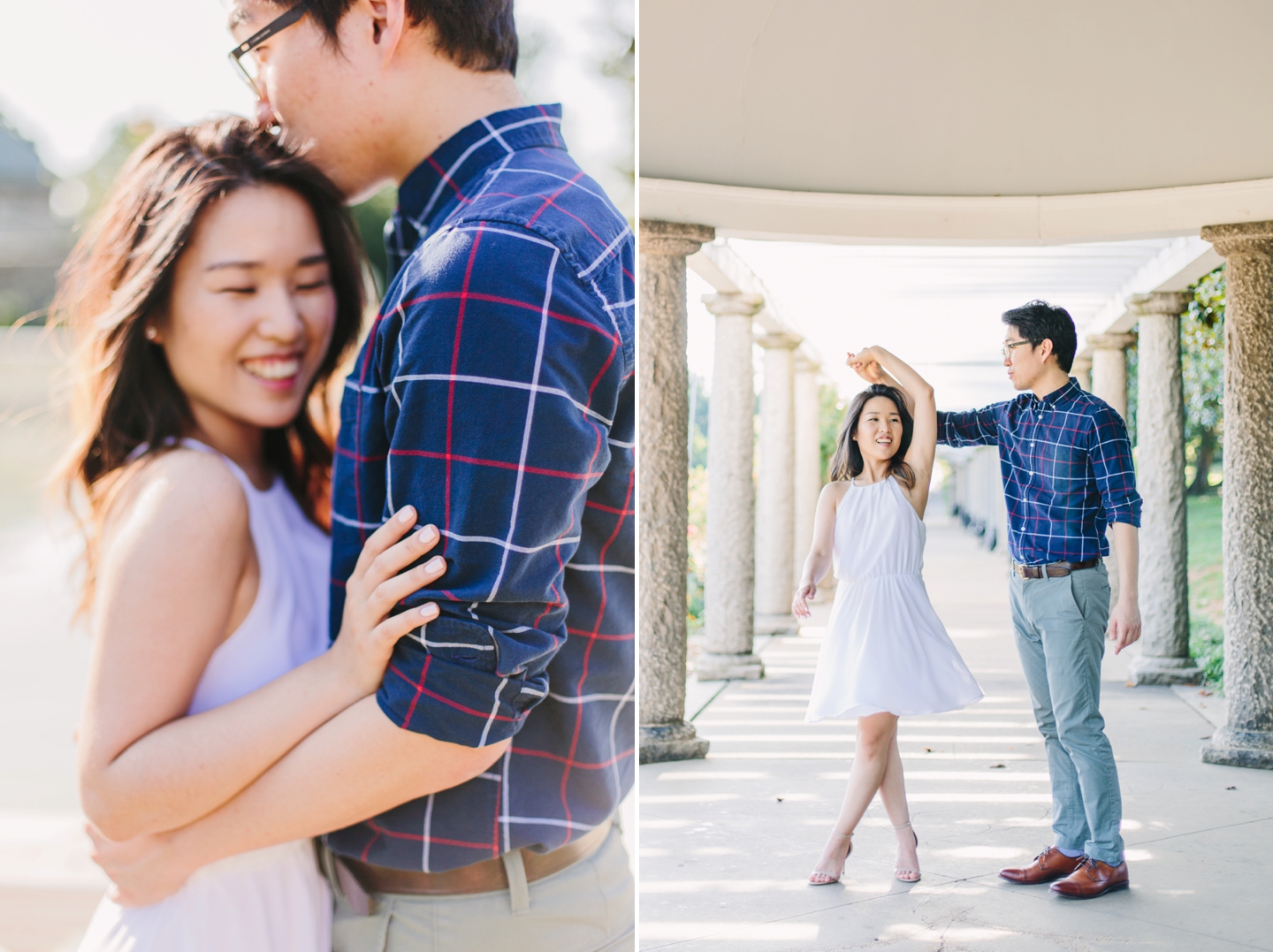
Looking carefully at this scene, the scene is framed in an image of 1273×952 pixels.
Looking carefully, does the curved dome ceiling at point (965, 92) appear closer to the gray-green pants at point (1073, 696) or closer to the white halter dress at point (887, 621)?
the white halter dress at point (887, 621)

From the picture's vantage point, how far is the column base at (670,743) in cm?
355

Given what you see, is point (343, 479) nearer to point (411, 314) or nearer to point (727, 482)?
point (411, 314)

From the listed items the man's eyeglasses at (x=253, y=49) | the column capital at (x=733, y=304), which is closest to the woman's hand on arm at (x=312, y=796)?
the man's eyeglasses at (x=253, y=49)

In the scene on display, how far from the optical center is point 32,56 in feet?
4.75

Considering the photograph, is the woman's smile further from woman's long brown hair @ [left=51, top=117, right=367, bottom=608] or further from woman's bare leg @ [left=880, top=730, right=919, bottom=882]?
woman's bare leg @ [left=880, top=730, right=919, bottom=882]

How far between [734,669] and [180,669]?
3.07m

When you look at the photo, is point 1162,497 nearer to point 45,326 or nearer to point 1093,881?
point 1093,881

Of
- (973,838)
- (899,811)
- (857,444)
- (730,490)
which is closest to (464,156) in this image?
(857,444)

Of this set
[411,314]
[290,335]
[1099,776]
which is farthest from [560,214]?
[1099,776]

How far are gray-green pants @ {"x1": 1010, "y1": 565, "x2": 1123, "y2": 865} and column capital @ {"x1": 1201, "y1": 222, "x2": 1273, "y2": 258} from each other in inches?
46.6

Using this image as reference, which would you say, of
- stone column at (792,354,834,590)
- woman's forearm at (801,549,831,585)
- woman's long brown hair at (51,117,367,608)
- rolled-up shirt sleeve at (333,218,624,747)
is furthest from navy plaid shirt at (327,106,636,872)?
stone column at (792,354,834,590)

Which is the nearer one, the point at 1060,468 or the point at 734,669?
the point at 1060,468

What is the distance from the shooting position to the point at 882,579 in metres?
2.96

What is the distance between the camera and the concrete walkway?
291 centimetres
